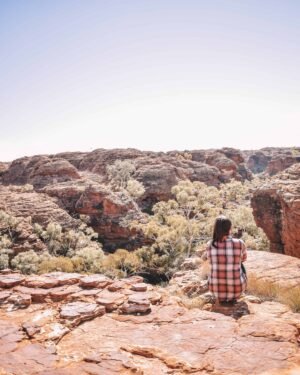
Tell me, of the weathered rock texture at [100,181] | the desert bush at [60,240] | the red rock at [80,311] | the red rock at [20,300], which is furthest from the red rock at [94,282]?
the weathered rock texture at [100,181]

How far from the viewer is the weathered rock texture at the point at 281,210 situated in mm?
10234

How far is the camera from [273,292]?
508cm

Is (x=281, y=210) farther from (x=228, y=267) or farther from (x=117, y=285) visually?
(x=117, y=285)

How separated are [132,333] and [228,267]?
1478 mm

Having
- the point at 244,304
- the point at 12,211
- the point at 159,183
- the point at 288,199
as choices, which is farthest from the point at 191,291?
the point at 159,183

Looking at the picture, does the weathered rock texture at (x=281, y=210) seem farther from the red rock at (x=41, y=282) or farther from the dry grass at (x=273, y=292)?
the red rock at (x=41, y=282)

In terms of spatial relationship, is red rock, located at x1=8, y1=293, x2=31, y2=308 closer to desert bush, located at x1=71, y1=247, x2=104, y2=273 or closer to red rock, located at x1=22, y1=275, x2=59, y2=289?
red rock, located at x1=22, y1=275, x2=59, y2=289

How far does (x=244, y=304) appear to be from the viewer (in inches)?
167

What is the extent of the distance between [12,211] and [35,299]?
27.1 meters

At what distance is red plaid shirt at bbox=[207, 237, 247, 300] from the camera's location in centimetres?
402

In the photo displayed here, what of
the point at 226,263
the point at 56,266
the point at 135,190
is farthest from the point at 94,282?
the point at 135,190

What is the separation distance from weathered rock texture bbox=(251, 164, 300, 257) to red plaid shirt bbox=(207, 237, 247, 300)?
22.9 feet

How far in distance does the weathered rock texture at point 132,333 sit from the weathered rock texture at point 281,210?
21.3 feet

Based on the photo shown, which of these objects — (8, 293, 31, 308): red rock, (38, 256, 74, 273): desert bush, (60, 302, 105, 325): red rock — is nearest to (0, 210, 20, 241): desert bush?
(38, 256, 74, 273): desert bush
